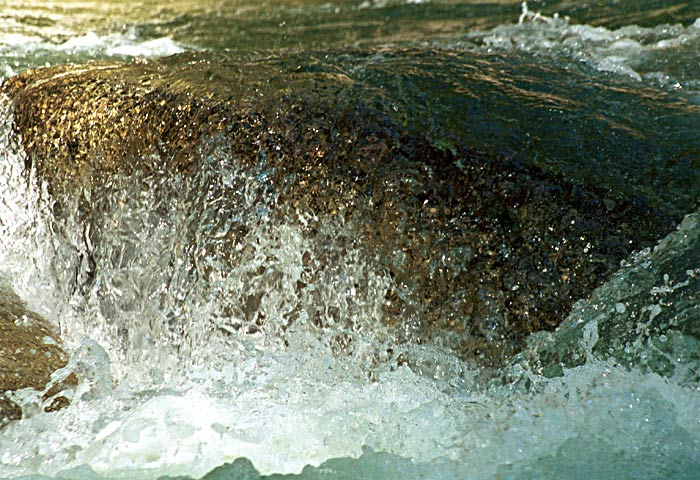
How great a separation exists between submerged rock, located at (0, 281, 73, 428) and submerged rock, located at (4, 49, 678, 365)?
67 centimetres

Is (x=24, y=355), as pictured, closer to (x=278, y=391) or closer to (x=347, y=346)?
(x=278, y=391)

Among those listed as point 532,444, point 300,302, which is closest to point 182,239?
point 300,302

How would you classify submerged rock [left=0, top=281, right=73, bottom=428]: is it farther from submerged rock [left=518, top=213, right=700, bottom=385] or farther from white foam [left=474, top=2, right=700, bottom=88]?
white foam [left=474, top=2, right=700, bottom=88]

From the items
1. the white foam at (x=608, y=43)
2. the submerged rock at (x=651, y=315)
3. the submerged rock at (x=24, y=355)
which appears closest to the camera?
the submerged rock at (x=651, y=315)

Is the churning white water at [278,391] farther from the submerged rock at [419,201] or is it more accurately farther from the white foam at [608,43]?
the white foam at [608,43]

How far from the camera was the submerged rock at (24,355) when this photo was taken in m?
2.59

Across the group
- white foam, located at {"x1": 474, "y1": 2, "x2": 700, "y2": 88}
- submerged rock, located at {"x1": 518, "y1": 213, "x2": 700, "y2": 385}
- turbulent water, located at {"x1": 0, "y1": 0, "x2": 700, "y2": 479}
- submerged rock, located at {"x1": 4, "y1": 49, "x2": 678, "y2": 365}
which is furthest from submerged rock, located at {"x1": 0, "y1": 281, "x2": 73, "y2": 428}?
white foam, located at {"x1": 474, "y1": 2, "x2": 700, "y2": 88}

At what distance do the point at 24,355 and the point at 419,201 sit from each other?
1.35 m

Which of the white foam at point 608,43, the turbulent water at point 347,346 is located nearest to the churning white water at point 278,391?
the turbulent water at point 347,346

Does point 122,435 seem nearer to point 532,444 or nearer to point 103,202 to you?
point 103,202

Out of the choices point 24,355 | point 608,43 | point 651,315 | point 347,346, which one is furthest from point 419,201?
point 608,43

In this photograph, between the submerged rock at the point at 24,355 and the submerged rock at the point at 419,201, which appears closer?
the submerged rock at the point at 419,201

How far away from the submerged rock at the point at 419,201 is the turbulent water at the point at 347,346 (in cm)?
5

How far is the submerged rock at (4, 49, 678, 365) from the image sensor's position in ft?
7.59
